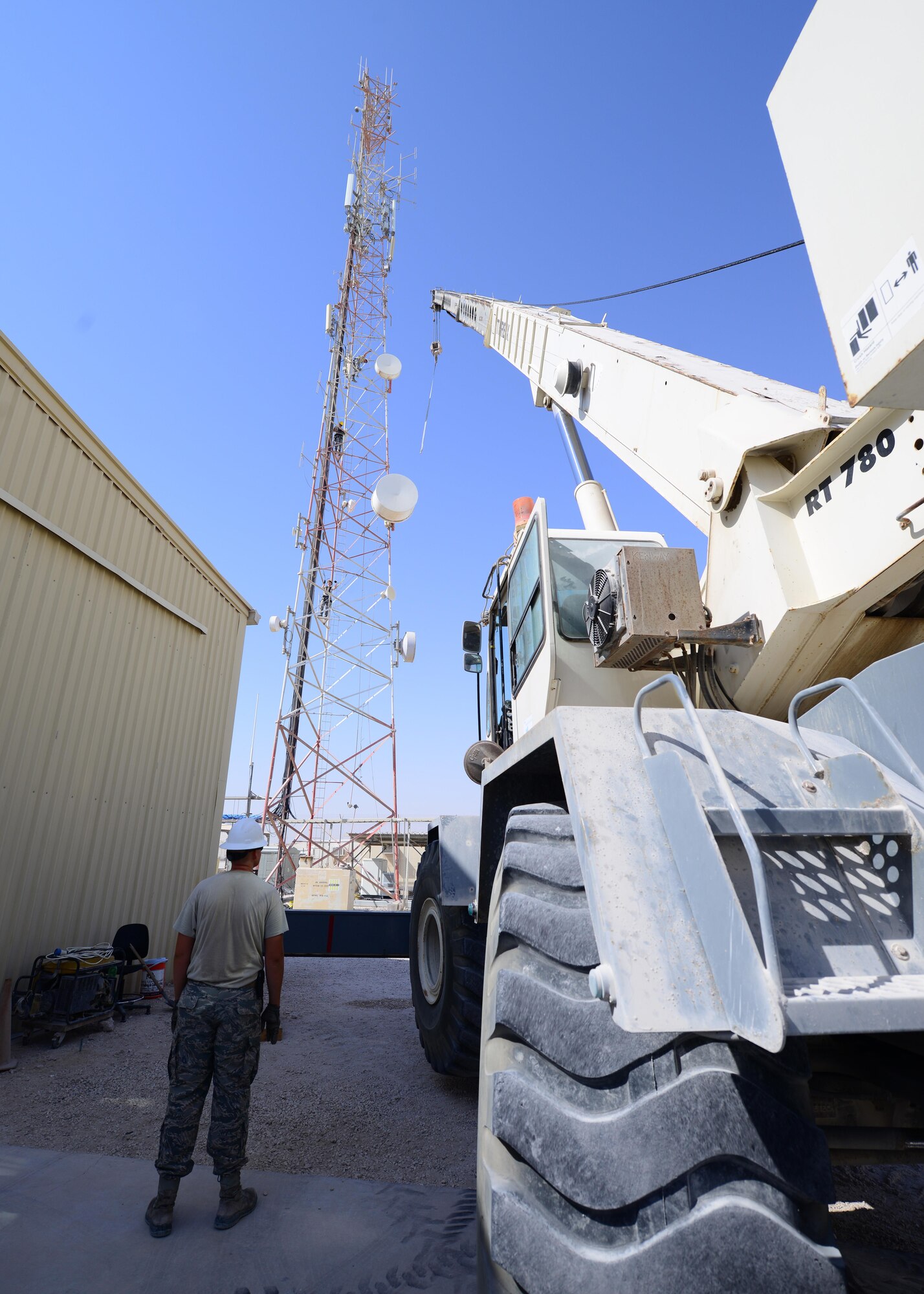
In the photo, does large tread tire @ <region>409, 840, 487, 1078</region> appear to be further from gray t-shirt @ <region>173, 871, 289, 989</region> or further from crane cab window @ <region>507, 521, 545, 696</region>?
crane cab window @ <region>507, 521, 545, 696</region>

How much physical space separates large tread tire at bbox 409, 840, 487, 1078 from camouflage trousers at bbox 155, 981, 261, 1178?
1.24m

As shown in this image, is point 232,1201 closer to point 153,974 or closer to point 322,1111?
point 322,1111

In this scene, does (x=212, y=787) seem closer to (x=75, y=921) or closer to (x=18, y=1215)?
(x=75, y=921)

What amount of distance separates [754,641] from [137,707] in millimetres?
6904

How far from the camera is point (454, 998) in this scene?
13.3 feet

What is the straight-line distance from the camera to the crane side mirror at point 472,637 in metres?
5.06

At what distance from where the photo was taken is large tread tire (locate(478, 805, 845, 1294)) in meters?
1.18

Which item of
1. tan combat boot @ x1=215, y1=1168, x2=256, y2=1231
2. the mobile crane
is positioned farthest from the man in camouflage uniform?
the mobile crane

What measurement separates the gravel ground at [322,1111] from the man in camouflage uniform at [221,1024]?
0.59m

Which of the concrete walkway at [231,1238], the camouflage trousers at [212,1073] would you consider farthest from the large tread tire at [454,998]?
the camouflage trousers at [212,1073]

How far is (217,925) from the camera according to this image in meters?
3.27

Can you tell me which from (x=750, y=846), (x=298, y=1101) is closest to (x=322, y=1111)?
(x=298, y=1101)

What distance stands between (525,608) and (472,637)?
1128mm

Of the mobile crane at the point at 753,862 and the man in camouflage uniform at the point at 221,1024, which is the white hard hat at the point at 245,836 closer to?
the man in camouflage uniform at the point at 221,1024
